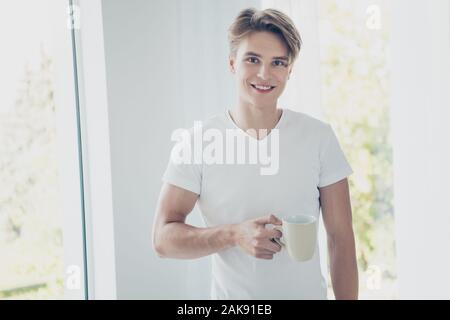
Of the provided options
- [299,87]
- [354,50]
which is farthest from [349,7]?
[299,87]

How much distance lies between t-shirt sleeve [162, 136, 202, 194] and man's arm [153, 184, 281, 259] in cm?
1

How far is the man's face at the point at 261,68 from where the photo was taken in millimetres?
807

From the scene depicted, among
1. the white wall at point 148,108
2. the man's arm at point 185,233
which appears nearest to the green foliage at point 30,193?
the white wall at point 148,108

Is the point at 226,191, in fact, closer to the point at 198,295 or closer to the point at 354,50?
the point at 198,295

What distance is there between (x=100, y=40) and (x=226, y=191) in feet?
1.37

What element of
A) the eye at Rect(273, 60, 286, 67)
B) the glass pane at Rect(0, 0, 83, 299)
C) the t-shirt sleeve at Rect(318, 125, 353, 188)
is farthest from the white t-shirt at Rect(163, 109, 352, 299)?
the glass pane at Rect(0, 0, 83, 299)

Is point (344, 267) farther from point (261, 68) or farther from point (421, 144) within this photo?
point (261, 68)

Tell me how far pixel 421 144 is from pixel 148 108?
22.6 inches

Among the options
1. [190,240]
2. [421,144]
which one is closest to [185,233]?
[190,240]

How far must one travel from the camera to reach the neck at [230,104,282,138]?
835 mm

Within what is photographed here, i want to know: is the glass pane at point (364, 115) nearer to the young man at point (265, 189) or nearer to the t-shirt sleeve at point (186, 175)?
the young man at point (265, 189)

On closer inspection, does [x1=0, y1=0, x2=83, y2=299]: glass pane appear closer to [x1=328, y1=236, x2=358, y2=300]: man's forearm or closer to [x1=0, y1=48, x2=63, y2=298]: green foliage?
[x1=0, y1=48, x2=63, y2=298]: green foliage
